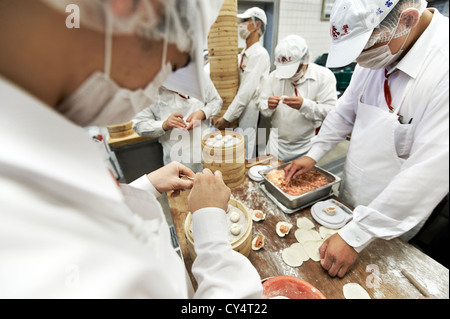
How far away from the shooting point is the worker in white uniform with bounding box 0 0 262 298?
0.35 m

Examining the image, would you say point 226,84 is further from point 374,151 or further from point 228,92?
point 374,151

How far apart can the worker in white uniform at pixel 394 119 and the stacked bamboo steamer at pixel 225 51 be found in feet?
5.74

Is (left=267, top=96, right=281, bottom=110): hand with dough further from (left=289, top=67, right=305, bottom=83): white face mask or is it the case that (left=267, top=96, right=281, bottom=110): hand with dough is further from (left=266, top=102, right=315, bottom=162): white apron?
(left=289, top=67, right=305, bottom=83): white face mask

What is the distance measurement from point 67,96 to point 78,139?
123 mm

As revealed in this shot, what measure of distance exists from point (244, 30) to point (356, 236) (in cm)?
354

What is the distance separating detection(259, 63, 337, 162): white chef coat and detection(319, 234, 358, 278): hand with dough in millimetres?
1800

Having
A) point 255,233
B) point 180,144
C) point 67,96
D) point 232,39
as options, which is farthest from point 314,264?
point 232,39

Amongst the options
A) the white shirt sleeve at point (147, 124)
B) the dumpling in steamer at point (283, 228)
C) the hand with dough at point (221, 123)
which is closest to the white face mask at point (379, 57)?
the dumpling in steamer at point (283, 228)

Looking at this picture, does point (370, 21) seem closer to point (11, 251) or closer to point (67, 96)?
point (67, 96)

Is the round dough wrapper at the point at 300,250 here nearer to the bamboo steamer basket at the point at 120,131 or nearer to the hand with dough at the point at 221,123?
the hand with dough at the point at 221,123

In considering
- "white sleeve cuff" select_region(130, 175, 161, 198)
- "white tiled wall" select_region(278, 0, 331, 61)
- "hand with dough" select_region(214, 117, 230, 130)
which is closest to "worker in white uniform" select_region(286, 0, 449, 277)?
"white sleeve cuff" select_region(130, 175, 161, 198)

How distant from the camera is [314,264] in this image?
1.16 meters

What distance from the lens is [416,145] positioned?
0.55 m

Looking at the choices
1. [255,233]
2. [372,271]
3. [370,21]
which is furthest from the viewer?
[255,233]
